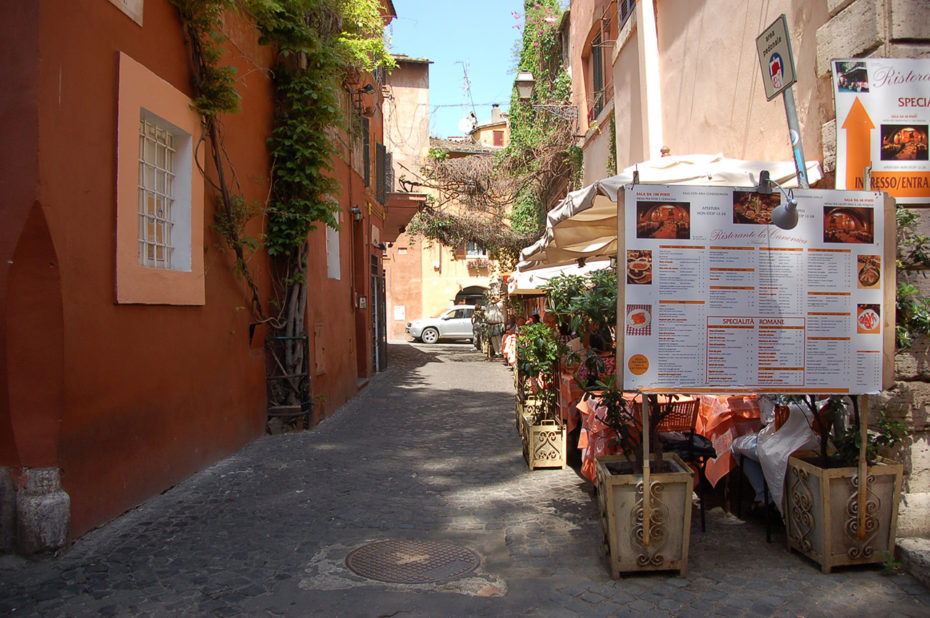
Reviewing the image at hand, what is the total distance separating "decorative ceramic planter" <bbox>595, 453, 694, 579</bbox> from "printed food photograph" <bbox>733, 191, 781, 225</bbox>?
1.40 m

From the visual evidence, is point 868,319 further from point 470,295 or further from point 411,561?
point 470,295

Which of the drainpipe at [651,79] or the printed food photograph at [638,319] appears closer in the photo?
the printed food photograph at [638,319]

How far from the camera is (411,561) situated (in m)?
3.91

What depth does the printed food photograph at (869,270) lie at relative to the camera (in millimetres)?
3539

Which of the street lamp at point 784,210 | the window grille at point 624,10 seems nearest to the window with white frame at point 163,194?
the street lamp at point 784,210

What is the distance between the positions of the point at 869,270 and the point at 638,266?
4.37 ft

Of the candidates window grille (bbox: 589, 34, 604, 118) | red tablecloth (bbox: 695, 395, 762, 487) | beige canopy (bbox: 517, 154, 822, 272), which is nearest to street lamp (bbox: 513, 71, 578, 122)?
window grille (bbox: 589, 34, 604, 118)

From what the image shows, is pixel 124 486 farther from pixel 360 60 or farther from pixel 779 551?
pixel 360 60

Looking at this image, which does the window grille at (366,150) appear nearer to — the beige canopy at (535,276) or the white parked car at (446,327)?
the beige canopy at (535,276)

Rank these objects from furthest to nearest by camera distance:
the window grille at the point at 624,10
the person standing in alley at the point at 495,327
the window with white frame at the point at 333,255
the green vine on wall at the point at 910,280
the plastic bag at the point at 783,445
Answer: the person standing in alley at the point at 495,327 < the window with white frame at the point at 333,255 < the window grille at the point at 624,10 < the plastic bag at the point at 783,445 < the green vine on wall at the point at 910,280

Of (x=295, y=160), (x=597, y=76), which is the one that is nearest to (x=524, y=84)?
(x=597, y=76)

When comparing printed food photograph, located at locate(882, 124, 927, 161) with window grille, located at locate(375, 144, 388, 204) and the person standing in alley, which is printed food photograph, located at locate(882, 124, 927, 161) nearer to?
window grille, located at locate(375, 144, 388, 204)

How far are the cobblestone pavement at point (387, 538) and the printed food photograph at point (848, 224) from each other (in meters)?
1.83

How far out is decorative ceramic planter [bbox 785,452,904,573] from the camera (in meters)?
3.57
